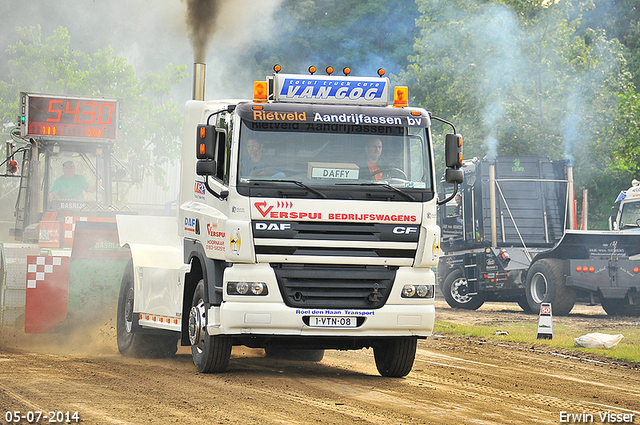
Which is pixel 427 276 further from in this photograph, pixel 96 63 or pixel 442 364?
pixel 96 63

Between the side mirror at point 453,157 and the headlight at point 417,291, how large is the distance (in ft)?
3.62

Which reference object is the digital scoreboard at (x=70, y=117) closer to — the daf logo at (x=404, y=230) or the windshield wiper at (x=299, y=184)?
the windshield wiper at (x=299, y=184)

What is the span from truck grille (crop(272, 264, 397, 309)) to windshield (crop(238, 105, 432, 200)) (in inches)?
29.1

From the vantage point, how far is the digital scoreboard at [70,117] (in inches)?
615

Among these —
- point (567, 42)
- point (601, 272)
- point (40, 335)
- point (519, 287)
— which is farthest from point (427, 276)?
point (567, 42)

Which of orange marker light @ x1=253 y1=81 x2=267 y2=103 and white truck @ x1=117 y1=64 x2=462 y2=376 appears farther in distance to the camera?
orange marker light @ x1=253 y1=81 x2=267 y2=103

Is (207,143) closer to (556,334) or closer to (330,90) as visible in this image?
(330,90)

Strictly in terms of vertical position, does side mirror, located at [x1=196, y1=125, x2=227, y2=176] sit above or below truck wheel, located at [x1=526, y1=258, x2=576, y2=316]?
above

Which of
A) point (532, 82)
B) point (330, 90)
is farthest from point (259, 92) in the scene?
point (532, 82)

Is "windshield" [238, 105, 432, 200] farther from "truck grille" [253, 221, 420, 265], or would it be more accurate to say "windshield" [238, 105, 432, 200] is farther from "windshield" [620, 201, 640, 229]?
"windshield" [620, 201, 640, 229]

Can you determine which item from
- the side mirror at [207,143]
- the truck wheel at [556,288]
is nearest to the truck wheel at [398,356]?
the side mirror at [207,143]

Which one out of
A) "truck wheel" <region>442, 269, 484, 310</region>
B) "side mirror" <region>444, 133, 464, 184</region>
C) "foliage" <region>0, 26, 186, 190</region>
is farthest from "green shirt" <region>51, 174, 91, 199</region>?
"foliage" <region>0, 26, 186, 190</region>

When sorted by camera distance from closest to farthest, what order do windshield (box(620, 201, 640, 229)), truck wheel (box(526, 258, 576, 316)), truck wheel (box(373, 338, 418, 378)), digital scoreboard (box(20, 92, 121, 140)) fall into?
truck wheel (box(373, 338, 418, 378))
digital scoreboard (box(20, 92, 121, 140))
truck wheel (box(526, 258, 576, 316))
windshield (box(620, 201, 640, 229))

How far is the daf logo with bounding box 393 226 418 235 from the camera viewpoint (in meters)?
A: 8.72
